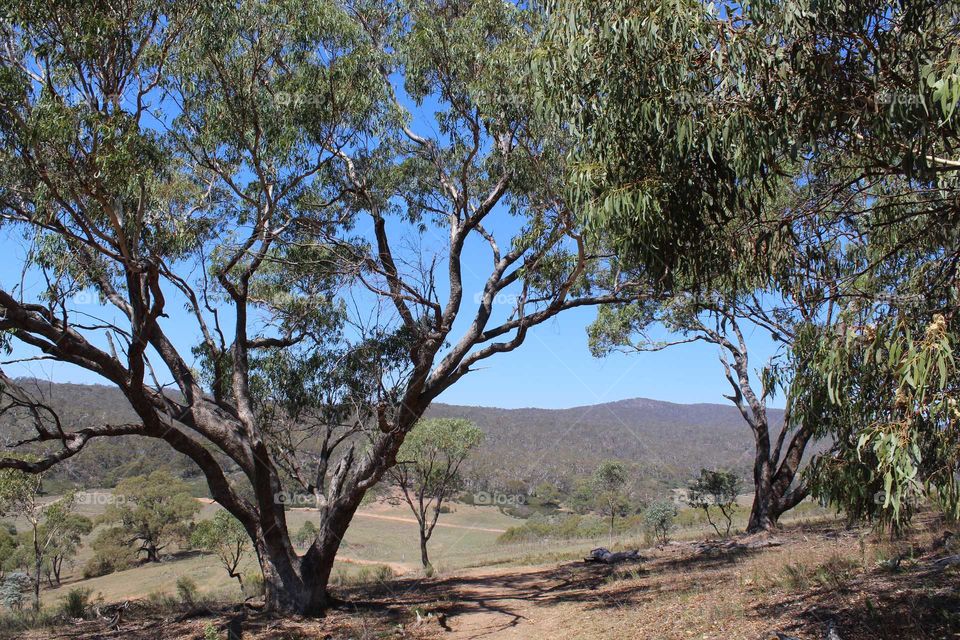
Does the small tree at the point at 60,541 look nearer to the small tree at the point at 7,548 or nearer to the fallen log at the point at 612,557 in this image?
the small tree at the point at 7,548

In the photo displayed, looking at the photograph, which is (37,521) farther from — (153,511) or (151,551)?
(151,551)

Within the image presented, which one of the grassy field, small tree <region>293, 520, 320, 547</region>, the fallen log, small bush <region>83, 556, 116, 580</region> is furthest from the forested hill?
the fallen log

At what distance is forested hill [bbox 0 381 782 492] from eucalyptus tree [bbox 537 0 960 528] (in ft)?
92.6

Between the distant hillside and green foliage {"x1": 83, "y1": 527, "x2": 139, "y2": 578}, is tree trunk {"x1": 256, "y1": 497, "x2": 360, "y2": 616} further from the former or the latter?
the distant hillside

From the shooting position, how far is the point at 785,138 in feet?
14.1

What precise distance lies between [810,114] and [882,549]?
251 inches


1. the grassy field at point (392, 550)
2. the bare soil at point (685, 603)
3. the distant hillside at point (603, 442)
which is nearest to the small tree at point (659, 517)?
the grassy field at point (392, 550)

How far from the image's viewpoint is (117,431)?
7789mm

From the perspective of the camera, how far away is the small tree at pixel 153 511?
3069cm

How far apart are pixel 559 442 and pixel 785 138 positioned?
71.2 m

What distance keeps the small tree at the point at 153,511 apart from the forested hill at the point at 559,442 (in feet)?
8.70

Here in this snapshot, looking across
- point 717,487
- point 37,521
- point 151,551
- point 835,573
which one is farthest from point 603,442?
point 835,573

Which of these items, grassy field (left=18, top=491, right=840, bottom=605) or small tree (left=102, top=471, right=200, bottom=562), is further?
small tree (left=102, top=471, right=200, bottom=562)

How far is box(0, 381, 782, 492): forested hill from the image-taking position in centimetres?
3953
